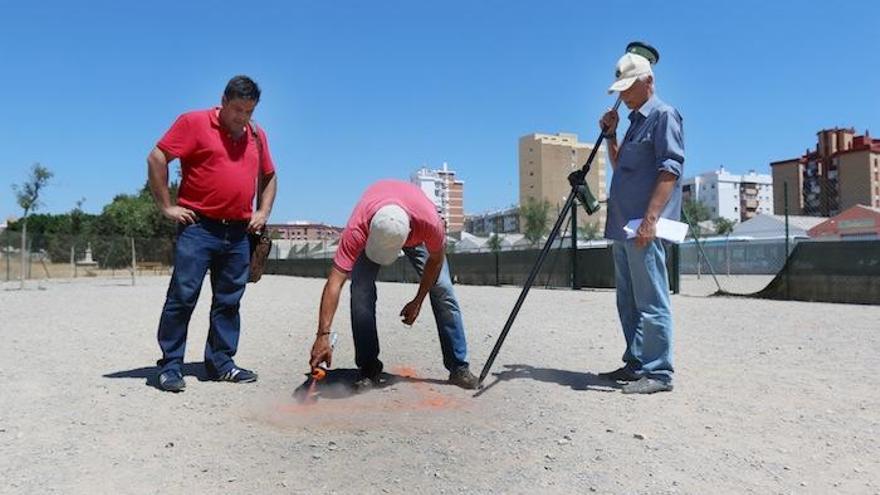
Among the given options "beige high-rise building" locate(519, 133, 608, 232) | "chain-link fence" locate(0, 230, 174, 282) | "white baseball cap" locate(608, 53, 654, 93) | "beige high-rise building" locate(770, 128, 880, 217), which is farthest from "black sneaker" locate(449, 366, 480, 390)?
"beige high-rise building" locate(519, 133, 608, 232)

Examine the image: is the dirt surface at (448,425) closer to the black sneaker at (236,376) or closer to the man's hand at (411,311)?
the black sneaker at (236,376)

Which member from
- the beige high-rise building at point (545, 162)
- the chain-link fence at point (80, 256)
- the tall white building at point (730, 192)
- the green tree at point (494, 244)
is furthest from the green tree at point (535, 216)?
the tall white building at point (730, 192)

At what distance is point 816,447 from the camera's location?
310cm

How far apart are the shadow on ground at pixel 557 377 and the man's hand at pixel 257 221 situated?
188 centimetres

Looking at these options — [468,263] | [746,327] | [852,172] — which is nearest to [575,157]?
[852,172]

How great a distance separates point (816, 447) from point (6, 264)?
103ft

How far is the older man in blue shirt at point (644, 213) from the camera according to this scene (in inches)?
164

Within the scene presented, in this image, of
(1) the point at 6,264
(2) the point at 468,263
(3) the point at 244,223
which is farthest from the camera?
(1) the point at 6,264

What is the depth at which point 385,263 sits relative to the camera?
3686 millimetres

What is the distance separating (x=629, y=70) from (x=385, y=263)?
201 cm

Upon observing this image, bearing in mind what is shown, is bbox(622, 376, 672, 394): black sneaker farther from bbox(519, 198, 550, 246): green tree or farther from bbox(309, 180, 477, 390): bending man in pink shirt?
bbox(519, 198, 550, 246): green tree

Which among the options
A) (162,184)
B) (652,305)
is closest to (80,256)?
(162,184)

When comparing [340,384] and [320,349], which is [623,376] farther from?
[320,349]

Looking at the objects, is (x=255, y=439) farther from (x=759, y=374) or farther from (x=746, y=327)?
(x=746, y=327)
